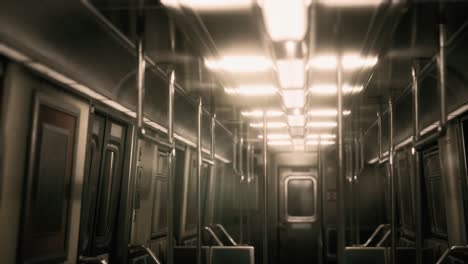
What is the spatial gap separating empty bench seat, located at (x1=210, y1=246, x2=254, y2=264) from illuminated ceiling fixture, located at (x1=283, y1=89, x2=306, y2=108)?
4.86 ft

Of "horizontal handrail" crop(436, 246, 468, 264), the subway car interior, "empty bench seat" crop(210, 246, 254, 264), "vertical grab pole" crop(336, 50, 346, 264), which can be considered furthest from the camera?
"empty bench seat" crop(210, 246, 254, 264)

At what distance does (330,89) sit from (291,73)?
0.97 meters

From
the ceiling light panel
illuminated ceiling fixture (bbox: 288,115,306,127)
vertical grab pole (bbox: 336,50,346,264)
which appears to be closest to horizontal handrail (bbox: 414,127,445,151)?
vertical grab pole (bbox: 336,50,346,264)

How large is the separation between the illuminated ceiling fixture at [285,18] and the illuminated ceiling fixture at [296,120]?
282 centimetres

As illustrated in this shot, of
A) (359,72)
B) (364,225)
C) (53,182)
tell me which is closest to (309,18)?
(359,72)

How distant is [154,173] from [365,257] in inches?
86.2

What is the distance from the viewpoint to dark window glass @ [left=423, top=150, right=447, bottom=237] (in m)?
3.80

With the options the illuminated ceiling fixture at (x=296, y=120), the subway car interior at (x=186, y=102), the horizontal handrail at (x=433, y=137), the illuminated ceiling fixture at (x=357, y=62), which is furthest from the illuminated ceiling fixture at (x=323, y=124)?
the horizontal handrail at (x=433, y=137)

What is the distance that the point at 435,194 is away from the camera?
3.97m

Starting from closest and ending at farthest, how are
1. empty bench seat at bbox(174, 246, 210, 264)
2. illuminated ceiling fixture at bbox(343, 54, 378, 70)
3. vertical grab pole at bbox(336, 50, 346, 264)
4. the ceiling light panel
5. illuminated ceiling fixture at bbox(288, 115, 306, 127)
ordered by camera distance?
vertical grab pole at bbox(336, 50, 346, 264), illuminated ceiling fixture at bbox(343, 54, 378, 70), empty bench seat at bbox(174, 246, 210, 264), illuminated ceiling fixture at bbox(288, 115, 306, 127), the ceiling light panel

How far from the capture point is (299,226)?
8.16 m

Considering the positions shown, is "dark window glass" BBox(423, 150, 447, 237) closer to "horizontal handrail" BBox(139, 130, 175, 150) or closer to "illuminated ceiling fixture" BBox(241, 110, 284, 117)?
"illuminated ceiling fixture" BBox(241, 110, 284, 117)

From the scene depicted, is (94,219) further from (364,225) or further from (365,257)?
(364,225)

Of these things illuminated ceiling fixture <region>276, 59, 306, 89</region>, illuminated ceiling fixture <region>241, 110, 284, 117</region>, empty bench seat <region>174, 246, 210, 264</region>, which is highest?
illuminated ceiling fixture <region>241, 110, 284, 117</region>
